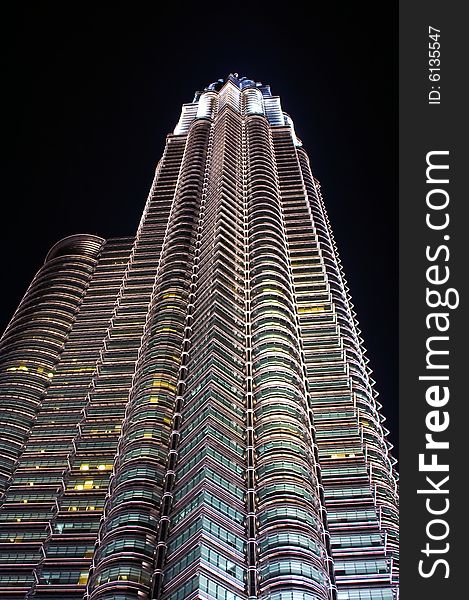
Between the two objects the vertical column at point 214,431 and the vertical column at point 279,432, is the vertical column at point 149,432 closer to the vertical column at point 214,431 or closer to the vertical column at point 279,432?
the vertical column at point 214,431

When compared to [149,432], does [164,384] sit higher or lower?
higher

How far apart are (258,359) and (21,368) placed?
48587mm

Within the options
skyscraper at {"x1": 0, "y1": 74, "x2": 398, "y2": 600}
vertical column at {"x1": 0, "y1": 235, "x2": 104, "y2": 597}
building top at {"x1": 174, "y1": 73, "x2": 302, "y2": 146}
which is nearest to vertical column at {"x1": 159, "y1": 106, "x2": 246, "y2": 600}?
skyscraper at {"x1": 0, "y1": 74, "x2": 398, "y2": 600}

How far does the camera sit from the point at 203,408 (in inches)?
3634

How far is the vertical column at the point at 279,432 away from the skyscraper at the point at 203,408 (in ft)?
0.77

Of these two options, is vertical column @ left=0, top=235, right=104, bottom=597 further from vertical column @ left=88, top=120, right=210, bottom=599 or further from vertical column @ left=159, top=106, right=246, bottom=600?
vertical column @ left=159, top=106, right=246, bottom=600

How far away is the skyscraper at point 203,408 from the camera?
265 ft

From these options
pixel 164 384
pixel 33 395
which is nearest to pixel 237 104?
pixel 33 395

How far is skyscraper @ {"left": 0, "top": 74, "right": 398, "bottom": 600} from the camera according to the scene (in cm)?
8062

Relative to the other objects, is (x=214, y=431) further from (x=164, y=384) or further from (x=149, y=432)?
(x=164, y=384)

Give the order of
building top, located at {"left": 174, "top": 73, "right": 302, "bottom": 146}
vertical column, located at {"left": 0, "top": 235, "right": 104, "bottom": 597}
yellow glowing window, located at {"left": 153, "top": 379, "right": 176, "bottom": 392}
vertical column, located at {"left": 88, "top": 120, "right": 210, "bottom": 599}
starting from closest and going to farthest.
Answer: vertical column, located at {"left": 88, "top": 120, "right": 210, "bottom": 599}, yellow glowing window, located at {"left": 153, "top": 379, "right": 176, "bottom": 392}, vertical column, located at {"left": 0, "top": 235, "right": 104, "bottom": 597}, building top, located at {"left": 174, "top": 73, "right": 302, "bottom": 146}

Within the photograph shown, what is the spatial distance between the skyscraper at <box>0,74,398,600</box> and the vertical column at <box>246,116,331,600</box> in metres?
0.23

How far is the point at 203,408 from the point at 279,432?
8700 mm

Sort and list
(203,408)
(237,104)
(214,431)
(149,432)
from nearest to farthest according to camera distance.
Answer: (214,431) < (203,408) < (149,432) < (237,104)
